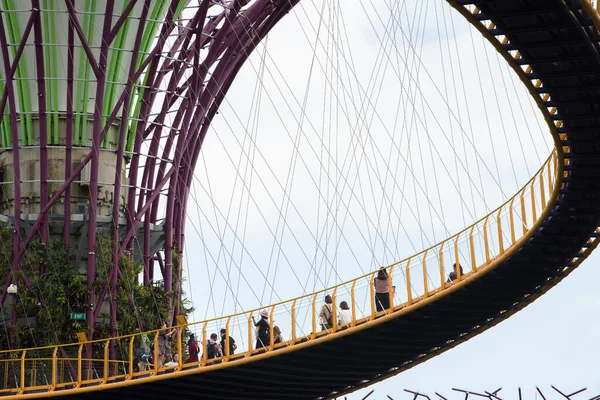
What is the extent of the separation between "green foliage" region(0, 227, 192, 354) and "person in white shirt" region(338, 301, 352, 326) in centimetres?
1281

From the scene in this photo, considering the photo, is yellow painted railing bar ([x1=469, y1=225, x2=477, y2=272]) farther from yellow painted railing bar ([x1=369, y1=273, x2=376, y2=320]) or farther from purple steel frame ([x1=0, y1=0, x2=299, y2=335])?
purple steel frame ([x1=0, y1=0, x2=299, y2=335])

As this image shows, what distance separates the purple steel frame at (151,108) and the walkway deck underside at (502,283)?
828cm

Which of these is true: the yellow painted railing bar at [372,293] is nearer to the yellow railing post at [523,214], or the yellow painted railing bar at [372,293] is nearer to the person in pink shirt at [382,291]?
the person in pink shirt at [382,291]

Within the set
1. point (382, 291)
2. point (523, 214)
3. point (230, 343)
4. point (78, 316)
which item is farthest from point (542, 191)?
point (78, 316)

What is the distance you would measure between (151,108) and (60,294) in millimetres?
8121

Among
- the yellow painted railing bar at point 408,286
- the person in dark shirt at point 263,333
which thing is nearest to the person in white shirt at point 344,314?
the yellow painted railing bar at point 408,286

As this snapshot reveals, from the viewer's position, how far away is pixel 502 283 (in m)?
34.4

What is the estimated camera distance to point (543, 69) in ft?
94.0

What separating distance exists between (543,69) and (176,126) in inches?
966

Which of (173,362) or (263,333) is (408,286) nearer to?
(263,333)

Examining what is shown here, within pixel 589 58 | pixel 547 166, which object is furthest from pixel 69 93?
pixel 589 58

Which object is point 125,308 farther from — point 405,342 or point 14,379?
point 405,342

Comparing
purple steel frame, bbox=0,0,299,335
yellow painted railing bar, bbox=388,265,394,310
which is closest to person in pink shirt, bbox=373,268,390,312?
yellow painted railing bar, bbox=388,265,394,310

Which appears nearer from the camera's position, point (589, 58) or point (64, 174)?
point (589, 58)
